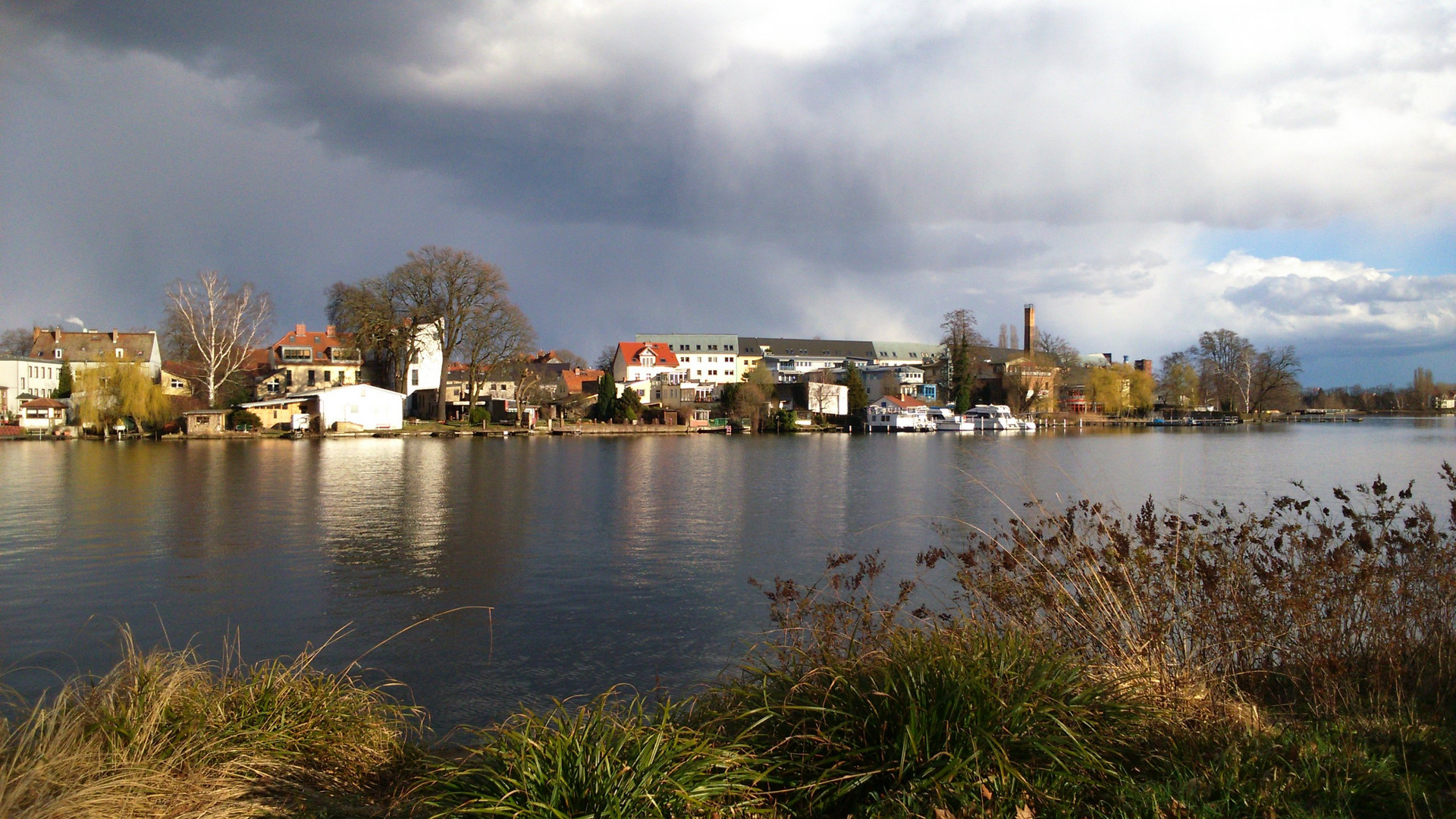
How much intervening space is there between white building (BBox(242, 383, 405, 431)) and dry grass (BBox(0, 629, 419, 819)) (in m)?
61.7

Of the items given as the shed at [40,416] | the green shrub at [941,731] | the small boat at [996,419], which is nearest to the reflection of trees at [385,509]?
the green shrub at [941,731]

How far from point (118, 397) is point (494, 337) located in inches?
1035

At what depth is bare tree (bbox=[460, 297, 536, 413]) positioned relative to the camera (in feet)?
214

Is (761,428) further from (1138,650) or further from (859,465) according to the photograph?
(1138,650)

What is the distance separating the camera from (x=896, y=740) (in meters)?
3.48

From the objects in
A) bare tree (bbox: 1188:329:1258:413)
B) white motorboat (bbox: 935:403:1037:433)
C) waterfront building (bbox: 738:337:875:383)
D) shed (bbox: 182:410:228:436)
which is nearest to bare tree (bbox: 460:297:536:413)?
shed (bbox: 182:410:228:436)

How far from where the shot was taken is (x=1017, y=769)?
11.1 ft

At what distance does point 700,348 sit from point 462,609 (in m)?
114

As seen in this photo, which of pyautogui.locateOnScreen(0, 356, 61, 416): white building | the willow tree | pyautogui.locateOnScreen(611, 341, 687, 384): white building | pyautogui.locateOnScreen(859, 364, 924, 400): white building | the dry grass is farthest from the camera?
pyautogui.locateOnScreen(859, 364, 924, 400): white building

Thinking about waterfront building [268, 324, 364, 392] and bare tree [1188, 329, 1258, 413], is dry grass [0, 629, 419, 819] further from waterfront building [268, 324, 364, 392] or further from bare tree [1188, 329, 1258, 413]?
bare tree [1188, 329, 1258, 413]

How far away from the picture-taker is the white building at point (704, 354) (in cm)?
12350

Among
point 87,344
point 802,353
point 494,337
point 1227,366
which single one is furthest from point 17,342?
point 1227,366

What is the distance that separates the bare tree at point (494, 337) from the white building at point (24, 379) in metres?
33.6

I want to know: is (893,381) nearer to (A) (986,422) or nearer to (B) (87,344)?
(A) (986,422)
